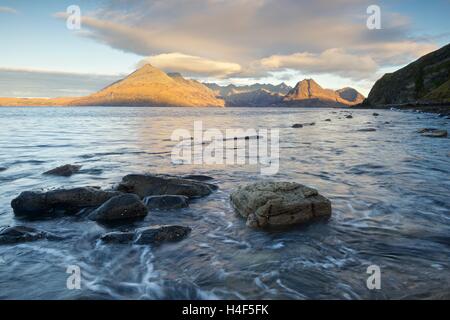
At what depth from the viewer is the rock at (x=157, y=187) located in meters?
14.1

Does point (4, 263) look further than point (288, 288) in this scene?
Yes

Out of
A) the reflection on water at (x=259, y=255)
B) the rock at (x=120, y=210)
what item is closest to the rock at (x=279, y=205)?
the reflection on water at (x=259, y=255)

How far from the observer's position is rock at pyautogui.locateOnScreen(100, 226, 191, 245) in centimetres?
936

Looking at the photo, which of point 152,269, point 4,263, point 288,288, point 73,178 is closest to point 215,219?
point 152,269

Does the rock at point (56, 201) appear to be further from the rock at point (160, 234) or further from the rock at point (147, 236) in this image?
the rock at point (160, 234)

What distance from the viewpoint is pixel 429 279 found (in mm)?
7230

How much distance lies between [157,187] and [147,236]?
4.92 m

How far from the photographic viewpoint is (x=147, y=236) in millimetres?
9414

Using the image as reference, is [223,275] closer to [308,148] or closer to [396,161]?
[396,161]

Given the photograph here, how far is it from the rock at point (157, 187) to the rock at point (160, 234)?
13.7ft

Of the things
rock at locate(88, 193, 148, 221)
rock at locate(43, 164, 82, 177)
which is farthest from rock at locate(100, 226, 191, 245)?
rock at locate(43, 164, 82, 177)

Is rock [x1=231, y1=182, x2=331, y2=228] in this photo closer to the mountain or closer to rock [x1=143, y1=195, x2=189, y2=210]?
rock [x1=143, y1=195, x2=189, y2=210]

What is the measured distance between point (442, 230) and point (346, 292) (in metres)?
5.15

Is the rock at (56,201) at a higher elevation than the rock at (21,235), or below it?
higher
